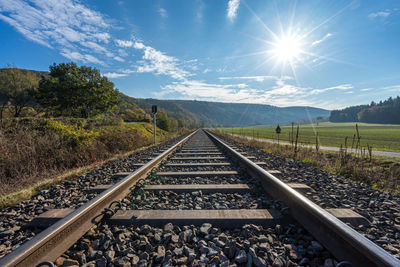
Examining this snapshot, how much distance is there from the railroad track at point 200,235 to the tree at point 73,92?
30.8 meters

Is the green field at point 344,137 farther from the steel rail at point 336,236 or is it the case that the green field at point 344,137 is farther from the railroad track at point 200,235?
the railroad track at point 200,235

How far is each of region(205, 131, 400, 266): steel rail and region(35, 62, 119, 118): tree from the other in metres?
31.9

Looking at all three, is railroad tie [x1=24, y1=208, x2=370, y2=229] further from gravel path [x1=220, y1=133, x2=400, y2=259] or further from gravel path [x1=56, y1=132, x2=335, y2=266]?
gravel path [x1=220, y1=133, x2=400, y2=259]

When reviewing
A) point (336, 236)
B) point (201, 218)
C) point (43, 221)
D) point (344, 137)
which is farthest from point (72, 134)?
point (344, 137)

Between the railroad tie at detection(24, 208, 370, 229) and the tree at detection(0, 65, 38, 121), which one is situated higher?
the tree at detection(0, 65, 38, 121)

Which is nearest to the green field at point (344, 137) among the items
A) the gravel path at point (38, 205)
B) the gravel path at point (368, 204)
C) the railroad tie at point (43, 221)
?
the gravel path at point (368, 204)

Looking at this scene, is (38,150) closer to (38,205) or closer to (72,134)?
(72,134)

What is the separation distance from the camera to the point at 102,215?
1.83 meters

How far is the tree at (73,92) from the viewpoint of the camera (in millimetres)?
26125

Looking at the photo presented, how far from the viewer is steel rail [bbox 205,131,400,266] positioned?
103 centimetres

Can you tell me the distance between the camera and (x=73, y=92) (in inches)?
1037

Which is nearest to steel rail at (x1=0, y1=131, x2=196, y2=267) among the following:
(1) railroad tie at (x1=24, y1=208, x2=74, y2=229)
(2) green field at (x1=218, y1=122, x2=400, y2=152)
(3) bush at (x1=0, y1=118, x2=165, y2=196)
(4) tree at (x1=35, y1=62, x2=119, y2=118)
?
(1) railroad tie at (x1=24, y1=208, x2=74, y2=229)

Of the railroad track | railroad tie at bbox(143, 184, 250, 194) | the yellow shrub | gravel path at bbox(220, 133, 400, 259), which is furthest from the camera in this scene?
the yellow shrub

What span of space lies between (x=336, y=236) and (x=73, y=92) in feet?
110
